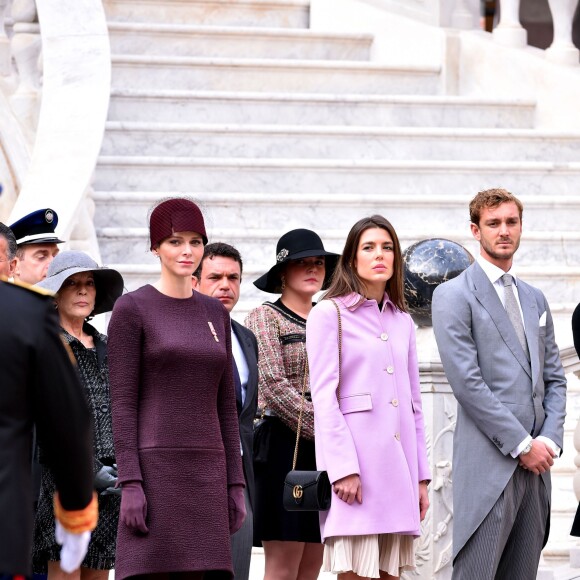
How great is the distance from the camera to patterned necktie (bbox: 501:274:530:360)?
5.03 m

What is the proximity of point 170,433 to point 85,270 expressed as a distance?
939mm

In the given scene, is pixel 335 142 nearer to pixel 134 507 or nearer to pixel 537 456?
pixel 537 456

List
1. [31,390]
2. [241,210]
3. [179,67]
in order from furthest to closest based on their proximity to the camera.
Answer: [179,67] < [241,210] < [31,390]

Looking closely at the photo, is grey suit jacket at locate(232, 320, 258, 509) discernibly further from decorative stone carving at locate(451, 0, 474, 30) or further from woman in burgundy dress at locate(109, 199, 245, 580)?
decorative stone carving at locate(451, 0, 474, 30)

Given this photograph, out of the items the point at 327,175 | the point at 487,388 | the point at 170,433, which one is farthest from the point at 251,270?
the point at 170,433

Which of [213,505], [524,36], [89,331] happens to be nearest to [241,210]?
[524,36]

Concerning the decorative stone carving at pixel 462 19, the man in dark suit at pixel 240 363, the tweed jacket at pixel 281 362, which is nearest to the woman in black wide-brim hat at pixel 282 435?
the tweed jacket at pixel 281 362

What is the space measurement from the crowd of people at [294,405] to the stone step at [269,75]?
4.14 m

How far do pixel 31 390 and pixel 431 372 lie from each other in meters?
2.94

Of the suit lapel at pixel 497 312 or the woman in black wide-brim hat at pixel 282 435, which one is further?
the woman in black wide-brim hat at pixel 282 435

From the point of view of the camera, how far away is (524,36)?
1052 centimetres

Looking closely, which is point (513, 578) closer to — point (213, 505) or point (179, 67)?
point (213, 505)

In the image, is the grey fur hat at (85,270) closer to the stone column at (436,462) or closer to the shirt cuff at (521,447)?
the stone column at (436,462)

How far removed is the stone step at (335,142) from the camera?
9000mm
